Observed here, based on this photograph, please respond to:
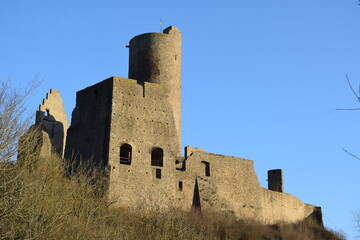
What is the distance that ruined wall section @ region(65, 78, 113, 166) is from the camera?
28.1m

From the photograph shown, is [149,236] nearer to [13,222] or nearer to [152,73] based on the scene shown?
[13,222]

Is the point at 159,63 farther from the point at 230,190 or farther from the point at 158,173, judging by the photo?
the point at 230,190

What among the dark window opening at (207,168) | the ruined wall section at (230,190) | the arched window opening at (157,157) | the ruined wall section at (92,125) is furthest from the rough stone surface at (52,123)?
the dark window opening at (207,168)

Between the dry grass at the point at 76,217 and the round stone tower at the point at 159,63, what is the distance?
A: 254 inches

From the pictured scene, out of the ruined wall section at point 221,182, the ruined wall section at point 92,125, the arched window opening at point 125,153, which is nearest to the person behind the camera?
the ruined wall section at point 92,125

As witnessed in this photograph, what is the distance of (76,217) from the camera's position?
70.5 feet

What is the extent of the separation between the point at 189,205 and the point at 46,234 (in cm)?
1202

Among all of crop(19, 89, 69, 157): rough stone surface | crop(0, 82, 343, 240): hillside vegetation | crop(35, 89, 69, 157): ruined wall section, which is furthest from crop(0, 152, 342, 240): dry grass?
crop(35, 89, 69, 157): ruined wall section

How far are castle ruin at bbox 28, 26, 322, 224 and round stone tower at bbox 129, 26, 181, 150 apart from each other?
0.05 m

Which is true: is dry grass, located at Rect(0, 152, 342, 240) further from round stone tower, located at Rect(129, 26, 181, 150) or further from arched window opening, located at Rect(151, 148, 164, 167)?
round stone tower, located at Rect(129, 26, 181, 150)

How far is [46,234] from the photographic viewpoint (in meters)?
18.2

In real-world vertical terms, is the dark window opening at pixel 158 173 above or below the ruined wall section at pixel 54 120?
below

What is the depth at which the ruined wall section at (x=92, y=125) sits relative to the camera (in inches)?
1105

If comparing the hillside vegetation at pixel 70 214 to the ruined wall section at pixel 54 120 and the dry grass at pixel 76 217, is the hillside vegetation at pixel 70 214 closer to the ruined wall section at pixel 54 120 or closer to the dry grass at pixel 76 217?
the dry grass at pixel 76 217
